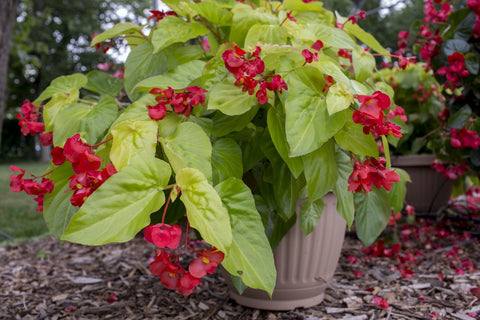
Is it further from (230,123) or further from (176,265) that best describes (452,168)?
(176,265)

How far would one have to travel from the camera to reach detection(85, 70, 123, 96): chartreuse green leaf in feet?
4.50

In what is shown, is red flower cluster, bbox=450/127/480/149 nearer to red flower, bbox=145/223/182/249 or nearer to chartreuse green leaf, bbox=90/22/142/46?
chartreuse green leaf, bbox=90/22/142/46

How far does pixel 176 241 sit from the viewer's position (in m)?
0.70

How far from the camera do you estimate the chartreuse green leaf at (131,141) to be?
0.81 m

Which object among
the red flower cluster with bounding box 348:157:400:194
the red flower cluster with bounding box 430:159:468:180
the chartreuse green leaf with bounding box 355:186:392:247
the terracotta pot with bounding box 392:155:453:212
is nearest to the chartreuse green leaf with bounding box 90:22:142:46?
the red flower cluster with bounding box 348:157:400:194

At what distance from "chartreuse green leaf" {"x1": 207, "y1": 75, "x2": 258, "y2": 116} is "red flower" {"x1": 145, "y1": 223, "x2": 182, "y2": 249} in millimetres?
311

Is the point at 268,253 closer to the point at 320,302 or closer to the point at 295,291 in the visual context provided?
the point at 295,291

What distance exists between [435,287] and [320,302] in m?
0.48

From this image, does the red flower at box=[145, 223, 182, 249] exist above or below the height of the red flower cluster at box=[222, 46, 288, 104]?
below

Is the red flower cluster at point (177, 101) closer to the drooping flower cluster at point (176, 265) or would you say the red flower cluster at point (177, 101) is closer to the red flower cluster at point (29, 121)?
the drooping flower cluster at point (176, 265)

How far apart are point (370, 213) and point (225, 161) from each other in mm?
566

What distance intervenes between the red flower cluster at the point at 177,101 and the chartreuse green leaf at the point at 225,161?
0.42ft

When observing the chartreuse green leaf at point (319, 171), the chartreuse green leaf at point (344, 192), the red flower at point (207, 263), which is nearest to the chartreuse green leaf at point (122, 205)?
the red flower at point (207, 263)

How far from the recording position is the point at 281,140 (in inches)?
37.6
